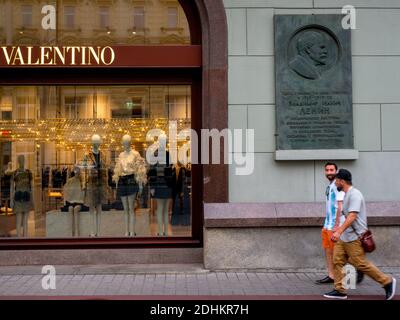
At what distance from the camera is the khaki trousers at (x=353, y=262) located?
6.87 m

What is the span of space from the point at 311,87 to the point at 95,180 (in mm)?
4649

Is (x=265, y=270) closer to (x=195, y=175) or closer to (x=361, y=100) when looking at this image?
(x=195, y=175)

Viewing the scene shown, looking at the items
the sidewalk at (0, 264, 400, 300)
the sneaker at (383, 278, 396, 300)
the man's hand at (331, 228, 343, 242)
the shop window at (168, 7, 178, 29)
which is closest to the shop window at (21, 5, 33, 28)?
the shop window at (168, 7, 178, 29)

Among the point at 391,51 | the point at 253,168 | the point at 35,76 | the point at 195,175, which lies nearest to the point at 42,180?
the point at 35,76

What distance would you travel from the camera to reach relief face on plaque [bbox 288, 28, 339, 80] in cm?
952

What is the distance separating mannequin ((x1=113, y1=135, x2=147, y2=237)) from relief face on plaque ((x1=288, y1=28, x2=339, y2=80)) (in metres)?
3.54

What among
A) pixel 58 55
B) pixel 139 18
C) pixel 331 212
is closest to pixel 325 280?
pixel 331 212

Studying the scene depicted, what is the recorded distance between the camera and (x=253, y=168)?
9.51 m

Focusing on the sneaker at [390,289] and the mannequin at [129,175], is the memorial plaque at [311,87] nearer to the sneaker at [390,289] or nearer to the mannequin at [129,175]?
the mannequin at [129,175]

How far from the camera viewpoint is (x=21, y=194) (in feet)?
Answer: 33.4

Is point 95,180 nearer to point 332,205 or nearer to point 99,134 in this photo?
point 99,134

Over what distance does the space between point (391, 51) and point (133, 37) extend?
4.97 m

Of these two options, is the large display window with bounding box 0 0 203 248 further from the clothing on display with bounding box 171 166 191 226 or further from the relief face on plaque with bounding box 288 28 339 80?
the relief face on plaque with bounding box 288 28 339 80

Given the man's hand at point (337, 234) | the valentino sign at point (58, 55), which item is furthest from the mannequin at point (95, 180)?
the man's hand at point (337, 234)
